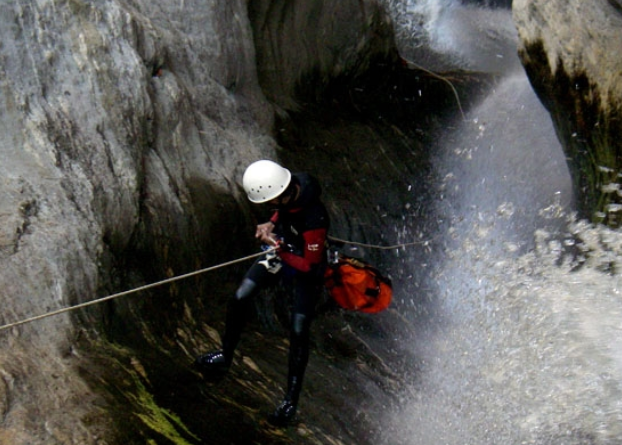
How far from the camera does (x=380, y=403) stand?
7.72 meters

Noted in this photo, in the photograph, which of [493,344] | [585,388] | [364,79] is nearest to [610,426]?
[585,388]

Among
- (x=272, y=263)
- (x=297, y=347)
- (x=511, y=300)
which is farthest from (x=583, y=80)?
(x=297, y=347)

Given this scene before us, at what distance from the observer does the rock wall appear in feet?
17.3

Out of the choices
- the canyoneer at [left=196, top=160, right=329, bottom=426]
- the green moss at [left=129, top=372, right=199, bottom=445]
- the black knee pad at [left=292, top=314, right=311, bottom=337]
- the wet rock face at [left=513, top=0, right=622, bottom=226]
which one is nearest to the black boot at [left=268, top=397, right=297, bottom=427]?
the canyoneer at [left=196, top=160, right=329, bottom=426]

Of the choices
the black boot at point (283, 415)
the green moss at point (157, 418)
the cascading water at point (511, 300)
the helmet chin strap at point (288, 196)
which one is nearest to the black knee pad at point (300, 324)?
the black boot at point (283, 415)

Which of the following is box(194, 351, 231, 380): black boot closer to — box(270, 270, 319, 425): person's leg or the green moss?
box(270, 270, 319, 425): person's leg

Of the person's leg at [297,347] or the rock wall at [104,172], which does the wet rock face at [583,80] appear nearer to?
the rock wall at [104,172]

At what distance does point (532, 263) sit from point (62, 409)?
785 cm

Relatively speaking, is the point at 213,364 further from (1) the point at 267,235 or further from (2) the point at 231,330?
(1) the point at 267,235

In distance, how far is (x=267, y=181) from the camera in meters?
5.94

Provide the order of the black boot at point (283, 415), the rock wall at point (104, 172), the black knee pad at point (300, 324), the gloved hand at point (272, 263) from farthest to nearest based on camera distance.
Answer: the gloved hand at point (272, 263) < the black knee pad at point (300, 324) < the black boot at point (283, 415) < the rock wall at point (104, 172)

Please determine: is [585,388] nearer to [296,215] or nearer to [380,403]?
[380,403]

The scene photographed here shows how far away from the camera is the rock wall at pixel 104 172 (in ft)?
17.3

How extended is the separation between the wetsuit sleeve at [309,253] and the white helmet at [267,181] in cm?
40
